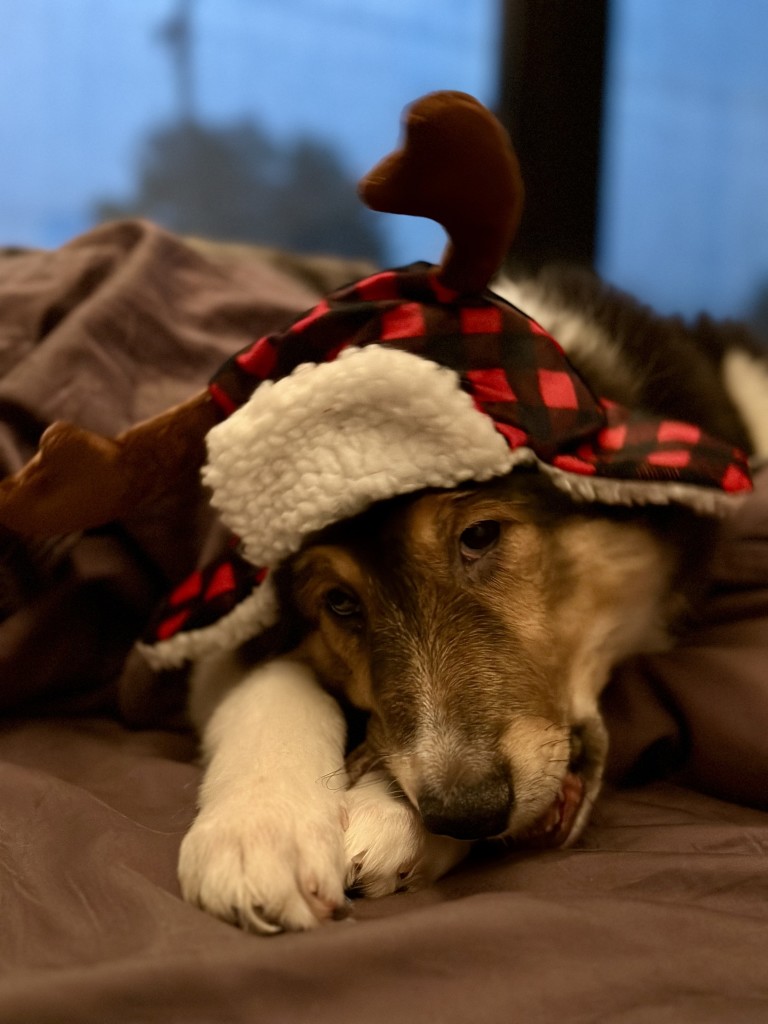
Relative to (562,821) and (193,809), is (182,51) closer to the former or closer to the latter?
(193,809)

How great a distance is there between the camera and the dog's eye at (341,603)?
1.60m

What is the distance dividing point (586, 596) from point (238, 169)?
119 inches

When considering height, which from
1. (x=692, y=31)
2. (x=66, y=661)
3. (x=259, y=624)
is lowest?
(x=66, y=661)

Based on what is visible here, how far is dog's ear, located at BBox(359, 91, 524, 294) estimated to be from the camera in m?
1.25

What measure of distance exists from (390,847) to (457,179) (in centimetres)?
94

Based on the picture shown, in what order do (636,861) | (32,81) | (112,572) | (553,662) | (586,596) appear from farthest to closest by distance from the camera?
(32,81) → (112,572) → (586,596) → (553,662) → (636,861)

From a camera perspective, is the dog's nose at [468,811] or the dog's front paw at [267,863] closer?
the dog's front paw at [267,863]

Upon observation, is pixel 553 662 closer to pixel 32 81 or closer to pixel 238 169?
pixel 238 169

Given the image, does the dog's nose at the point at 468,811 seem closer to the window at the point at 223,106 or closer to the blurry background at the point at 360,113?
the blurry background at the point at 360,113

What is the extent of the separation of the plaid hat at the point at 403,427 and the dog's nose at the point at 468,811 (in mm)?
452

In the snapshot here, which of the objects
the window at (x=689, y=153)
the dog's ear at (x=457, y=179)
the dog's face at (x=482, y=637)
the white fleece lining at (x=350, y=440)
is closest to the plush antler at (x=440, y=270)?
the dog's ear at (x=457, y=179)

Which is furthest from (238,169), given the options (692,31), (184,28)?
(692,31)

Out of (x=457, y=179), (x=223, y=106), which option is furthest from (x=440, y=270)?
(x=223, y=106)

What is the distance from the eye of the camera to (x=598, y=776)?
4.98 ft
